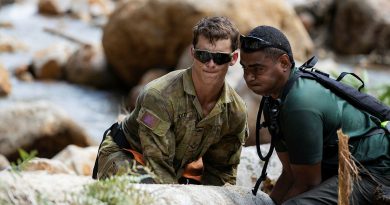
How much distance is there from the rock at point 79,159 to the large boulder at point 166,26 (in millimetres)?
6030

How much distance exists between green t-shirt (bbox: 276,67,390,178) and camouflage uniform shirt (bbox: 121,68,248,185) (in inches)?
26.4

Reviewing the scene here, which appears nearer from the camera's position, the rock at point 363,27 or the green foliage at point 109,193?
the green foliage at point 109,193

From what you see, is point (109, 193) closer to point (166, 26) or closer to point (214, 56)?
point (214, 56)

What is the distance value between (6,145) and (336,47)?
45.2ft

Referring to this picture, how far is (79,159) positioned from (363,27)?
14.4 m

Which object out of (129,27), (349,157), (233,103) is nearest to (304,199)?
(349,157)

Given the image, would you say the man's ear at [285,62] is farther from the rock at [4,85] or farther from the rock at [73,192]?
the rock at [4,85]

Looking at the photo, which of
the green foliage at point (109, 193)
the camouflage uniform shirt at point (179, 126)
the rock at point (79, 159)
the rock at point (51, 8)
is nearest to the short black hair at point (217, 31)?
the camouflage uniform shirt at point (179, 126)

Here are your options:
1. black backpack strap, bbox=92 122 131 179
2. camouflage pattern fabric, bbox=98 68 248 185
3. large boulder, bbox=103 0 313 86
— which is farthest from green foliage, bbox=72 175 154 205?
large boulder, bbox=103 0 313 86

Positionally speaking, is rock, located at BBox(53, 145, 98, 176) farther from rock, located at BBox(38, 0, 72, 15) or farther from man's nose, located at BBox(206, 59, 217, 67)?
rock, located at BBox(38, 0, 72, 15)

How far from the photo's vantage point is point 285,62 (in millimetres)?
4066

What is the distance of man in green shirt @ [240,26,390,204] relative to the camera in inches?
152

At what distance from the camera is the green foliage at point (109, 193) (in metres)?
2.90

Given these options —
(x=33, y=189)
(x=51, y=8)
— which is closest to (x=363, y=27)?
(x=51, y=8)
